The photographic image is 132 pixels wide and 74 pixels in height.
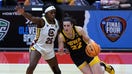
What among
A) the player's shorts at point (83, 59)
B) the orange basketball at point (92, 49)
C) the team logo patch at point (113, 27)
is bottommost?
the team logo patch at point (113, 27)

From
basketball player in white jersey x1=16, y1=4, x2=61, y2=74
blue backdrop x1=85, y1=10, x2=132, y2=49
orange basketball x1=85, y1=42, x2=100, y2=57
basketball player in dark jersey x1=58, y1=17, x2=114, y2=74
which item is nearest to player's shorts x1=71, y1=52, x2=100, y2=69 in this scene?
basketball player in dark jersey x1=58, y1=17, x2=114, y2=74

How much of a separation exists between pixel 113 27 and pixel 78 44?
14.6ft

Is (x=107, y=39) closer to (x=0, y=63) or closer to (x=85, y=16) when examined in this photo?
(x=85, y=16)

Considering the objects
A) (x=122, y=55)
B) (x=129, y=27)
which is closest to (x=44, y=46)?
(x=122, y=55)

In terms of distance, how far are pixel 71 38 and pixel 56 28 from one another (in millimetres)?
522

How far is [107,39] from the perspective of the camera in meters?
12.2

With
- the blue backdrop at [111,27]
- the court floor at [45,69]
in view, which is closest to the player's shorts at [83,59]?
the court floor at [45,69]

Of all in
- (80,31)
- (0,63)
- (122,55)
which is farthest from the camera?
(122,55)

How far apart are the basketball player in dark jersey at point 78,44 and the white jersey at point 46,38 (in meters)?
0.32

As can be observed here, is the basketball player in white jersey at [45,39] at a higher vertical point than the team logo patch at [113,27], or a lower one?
higher

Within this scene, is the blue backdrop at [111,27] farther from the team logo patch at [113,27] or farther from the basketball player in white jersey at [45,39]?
the basketball player in white jersey at [45,39]

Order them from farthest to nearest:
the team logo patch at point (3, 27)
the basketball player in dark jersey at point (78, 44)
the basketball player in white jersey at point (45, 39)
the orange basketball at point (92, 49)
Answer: the team logo patch at point (3, 27)
the basketball player in white jersey at point (45, 39)
the basketball player in dark jersey at point (78, 44)
the orange basketball at point (92, 49)

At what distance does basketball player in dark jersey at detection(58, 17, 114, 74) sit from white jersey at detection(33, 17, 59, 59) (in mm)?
320

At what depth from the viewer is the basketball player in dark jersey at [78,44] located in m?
7.85
